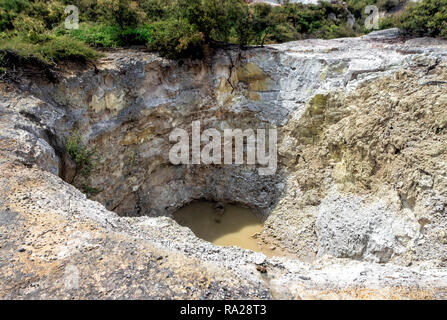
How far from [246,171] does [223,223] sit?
275 cm

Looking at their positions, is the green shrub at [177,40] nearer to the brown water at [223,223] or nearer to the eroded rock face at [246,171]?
the eroded rock face at [246,171]

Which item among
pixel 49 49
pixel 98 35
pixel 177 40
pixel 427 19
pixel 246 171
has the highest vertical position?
pixel 427 19

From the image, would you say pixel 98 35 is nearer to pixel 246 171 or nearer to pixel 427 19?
pixel 246 171

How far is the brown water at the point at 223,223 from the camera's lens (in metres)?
11.4

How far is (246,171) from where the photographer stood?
42.1 ft

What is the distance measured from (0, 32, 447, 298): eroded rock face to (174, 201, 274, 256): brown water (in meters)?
0.52

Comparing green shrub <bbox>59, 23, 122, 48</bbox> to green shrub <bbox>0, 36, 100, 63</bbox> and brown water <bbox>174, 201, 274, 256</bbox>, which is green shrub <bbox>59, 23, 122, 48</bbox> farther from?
brown water <bbox>174, 201, 274, 256</bbox>

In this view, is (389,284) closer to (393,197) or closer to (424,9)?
(393,197)

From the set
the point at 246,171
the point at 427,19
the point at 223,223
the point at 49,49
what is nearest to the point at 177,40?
the point at 49,49

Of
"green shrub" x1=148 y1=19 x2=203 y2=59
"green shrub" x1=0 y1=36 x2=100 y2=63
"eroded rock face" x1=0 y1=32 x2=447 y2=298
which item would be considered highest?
"green shrub" x1=148 y1=19 x2=203 y2=59

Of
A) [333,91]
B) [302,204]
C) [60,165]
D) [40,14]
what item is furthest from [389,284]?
[40,14]

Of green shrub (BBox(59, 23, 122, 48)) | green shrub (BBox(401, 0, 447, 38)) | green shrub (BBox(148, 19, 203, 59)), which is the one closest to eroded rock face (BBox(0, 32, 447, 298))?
green shrub (BBox(148, 19, 203, 59))

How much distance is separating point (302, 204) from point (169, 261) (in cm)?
772

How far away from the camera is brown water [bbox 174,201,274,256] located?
1139 cm
